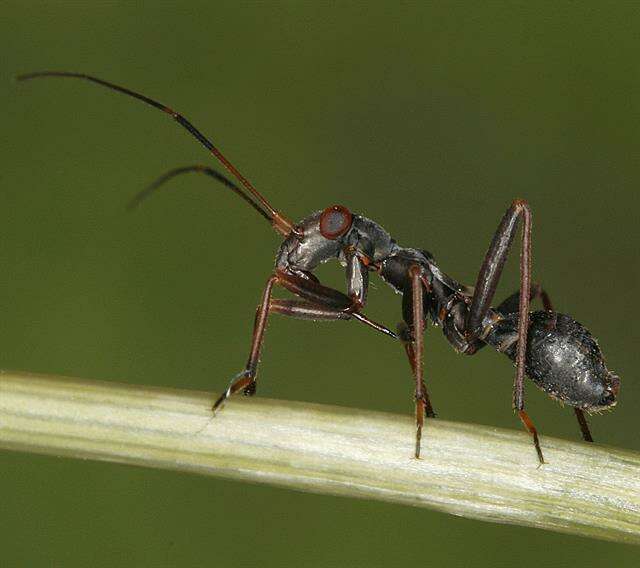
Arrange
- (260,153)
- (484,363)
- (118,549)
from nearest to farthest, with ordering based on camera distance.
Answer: (118,549), (484,363), (260,153)

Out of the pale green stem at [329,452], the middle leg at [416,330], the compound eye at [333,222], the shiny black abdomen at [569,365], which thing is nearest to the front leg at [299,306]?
the middle leg at [416,330]

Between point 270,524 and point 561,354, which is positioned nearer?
point 561,354

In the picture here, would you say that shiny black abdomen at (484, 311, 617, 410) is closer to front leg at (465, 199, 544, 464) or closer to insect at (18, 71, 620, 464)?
insect at (18, 71, 620, 464)

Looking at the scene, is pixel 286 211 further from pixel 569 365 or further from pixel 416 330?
pixel 569 365

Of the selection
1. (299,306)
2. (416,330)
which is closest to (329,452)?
(416,330)

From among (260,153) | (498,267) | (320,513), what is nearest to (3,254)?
(260,153)

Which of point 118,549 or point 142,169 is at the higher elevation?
point 142,169

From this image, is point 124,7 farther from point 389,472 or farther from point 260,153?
point 389,472
